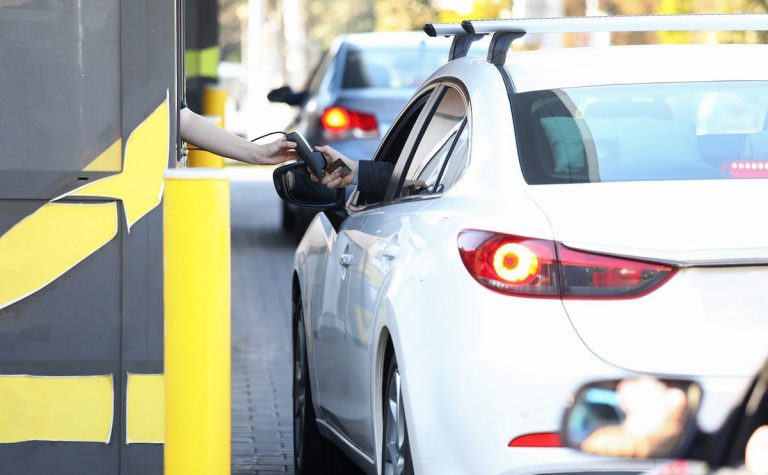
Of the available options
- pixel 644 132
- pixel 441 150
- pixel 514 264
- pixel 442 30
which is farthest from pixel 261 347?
pixel 514 264

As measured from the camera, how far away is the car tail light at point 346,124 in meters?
13.0

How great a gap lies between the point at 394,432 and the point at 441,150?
97cm

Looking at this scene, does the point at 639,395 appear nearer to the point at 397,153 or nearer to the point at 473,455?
the point at 473,455

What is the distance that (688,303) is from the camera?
3.66m

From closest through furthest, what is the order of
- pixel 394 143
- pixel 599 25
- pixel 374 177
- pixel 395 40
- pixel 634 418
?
pixel 634 418
pixel 599 25
pixel 374 177
pixel 394 143
pixel 395 40

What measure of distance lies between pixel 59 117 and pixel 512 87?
1.55 metres

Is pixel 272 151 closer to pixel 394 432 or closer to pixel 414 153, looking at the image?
pixel 414 153

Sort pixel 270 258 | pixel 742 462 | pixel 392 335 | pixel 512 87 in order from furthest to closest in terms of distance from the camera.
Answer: pixel 270 258
pixel 512 87
pixel 392 335
pixel 742 462

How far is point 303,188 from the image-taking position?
5762mm

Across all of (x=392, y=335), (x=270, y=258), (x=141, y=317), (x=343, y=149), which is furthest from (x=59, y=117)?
(x=270, y=258)

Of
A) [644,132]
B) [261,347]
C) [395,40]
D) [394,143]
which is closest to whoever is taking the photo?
[644,132]

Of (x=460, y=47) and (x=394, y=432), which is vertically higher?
(x=460, y=47)

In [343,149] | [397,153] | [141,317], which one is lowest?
[343,149]

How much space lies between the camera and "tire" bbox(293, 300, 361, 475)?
6.14 m
